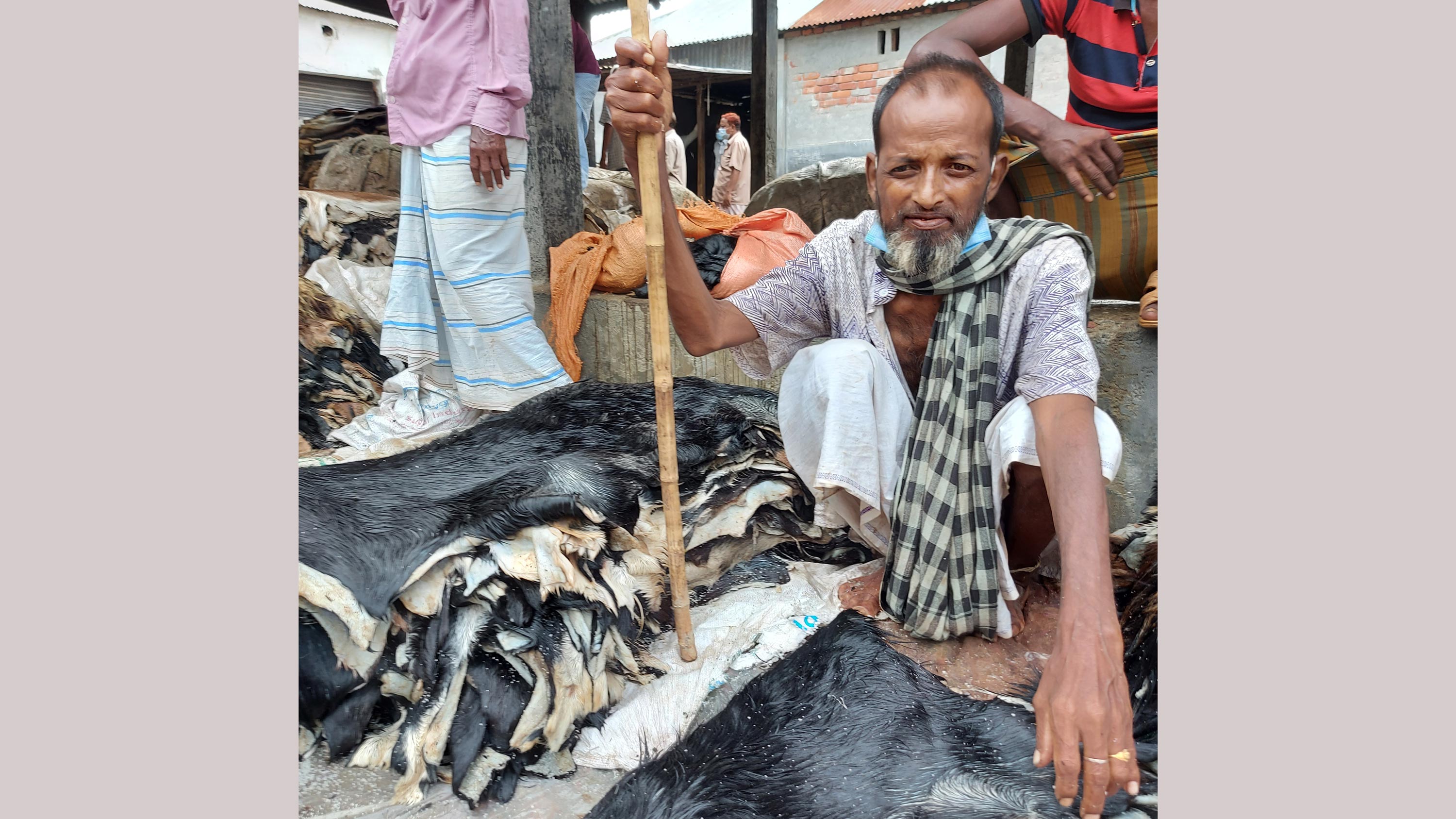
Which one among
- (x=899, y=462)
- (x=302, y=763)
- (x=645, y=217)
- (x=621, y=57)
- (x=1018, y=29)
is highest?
(x=1018, y=29)

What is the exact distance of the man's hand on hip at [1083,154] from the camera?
2531mm

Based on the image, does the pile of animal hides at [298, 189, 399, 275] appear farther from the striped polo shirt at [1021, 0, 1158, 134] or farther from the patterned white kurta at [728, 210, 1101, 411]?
the striped polo shirt at [1021, 0, 1158, 134]

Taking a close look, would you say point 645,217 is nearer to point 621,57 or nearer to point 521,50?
point 621,57

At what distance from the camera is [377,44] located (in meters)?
15.5

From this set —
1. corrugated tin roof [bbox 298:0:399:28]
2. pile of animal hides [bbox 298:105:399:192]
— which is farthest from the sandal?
corrugated tin roof [bbox 298:0:399:28]

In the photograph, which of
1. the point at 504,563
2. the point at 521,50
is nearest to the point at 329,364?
the point at 521,50

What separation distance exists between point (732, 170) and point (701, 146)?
Answer: 4857mm

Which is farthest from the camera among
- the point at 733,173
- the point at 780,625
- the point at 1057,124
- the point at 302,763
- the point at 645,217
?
the point at 733,173

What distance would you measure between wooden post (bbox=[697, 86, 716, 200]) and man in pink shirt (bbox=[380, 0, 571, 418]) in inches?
481

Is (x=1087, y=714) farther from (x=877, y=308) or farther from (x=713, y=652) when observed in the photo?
(x=877, y=308)

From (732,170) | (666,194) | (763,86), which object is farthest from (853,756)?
(732,170)

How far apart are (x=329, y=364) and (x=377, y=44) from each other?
13920 millimetres

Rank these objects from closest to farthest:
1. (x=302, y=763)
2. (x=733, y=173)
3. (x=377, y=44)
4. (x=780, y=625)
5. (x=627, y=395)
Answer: (x=302, y=763) < (x=780, y=625) < (x=627, y=395) < (x=733, y=173) < (x=377, y=44)

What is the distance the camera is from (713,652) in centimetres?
214
